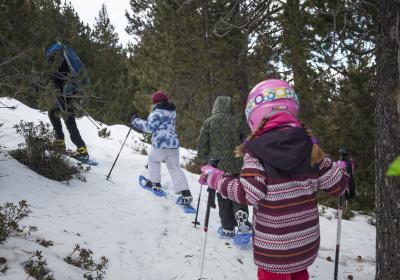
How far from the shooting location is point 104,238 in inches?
178

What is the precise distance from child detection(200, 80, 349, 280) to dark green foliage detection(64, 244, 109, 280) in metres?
1.70

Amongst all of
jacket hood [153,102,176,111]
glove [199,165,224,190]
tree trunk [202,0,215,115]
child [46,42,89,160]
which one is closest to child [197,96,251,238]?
jacket hood [153,102,176,111]

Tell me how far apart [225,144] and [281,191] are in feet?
9.14

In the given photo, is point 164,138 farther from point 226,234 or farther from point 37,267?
point 37,267

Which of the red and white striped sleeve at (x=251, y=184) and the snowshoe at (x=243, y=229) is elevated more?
the red and white striped sleeve at (x=251, y=184)

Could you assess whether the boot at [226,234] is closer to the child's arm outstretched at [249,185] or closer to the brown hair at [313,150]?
the child's arm outstretched at [249,185]

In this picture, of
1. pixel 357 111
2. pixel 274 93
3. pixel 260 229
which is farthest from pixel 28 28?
pixel 357 111

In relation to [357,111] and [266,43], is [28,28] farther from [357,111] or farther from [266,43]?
[266,43]

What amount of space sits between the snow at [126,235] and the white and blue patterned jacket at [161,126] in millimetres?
976

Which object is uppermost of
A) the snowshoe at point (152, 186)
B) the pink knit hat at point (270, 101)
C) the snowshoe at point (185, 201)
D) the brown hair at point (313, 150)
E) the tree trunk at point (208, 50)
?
the tree trunk at point (208, 50)

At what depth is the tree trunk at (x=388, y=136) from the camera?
3.35m

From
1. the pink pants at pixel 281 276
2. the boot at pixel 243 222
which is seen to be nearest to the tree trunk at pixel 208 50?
the boot at pixel 243 222

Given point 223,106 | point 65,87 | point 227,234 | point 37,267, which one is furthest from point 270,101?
point 227,234

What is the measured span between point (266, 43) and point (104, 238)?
712 cm
